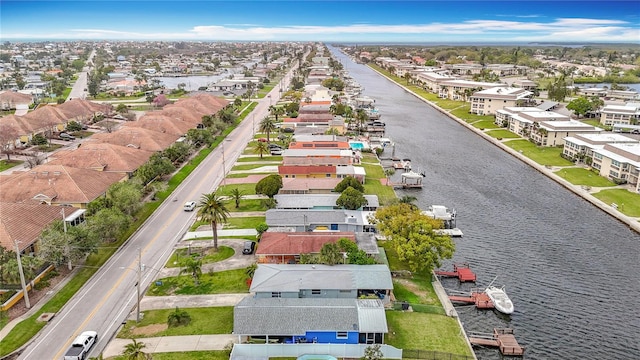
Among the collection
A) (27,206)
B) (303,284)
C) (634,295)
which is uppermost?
(27,206)

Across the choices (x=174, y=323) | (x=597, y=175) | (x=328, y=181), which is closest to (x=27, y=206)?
(x=174, y=323)

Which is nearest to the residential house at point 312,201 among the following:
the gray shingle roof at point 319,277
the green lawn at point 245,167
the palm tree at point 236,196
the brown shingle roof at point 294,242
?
the palm tree at point 236,196

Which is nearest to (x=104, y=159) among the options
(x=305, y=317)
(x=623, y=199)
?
(x=305, y=317)

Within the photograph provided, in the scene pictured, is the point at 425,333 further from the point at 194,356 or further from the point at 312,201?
the point at 312,201

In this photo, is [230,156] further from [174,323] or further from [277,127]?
[174,323]

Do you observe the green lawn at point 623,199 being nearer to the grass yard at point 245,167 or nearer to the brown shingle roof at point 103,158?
the grass yard at point 245,167

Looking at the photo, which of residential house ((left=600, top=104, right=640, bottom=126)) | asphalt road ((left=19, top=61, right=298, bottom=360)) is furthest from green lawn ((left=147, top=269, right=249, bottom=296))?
residential house ((left=600, top=104, right=640, bottom=126))

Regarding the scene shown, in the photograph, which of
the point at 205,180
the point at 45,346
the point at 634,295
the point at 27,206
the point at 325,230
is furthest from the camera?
the point at 205,180
